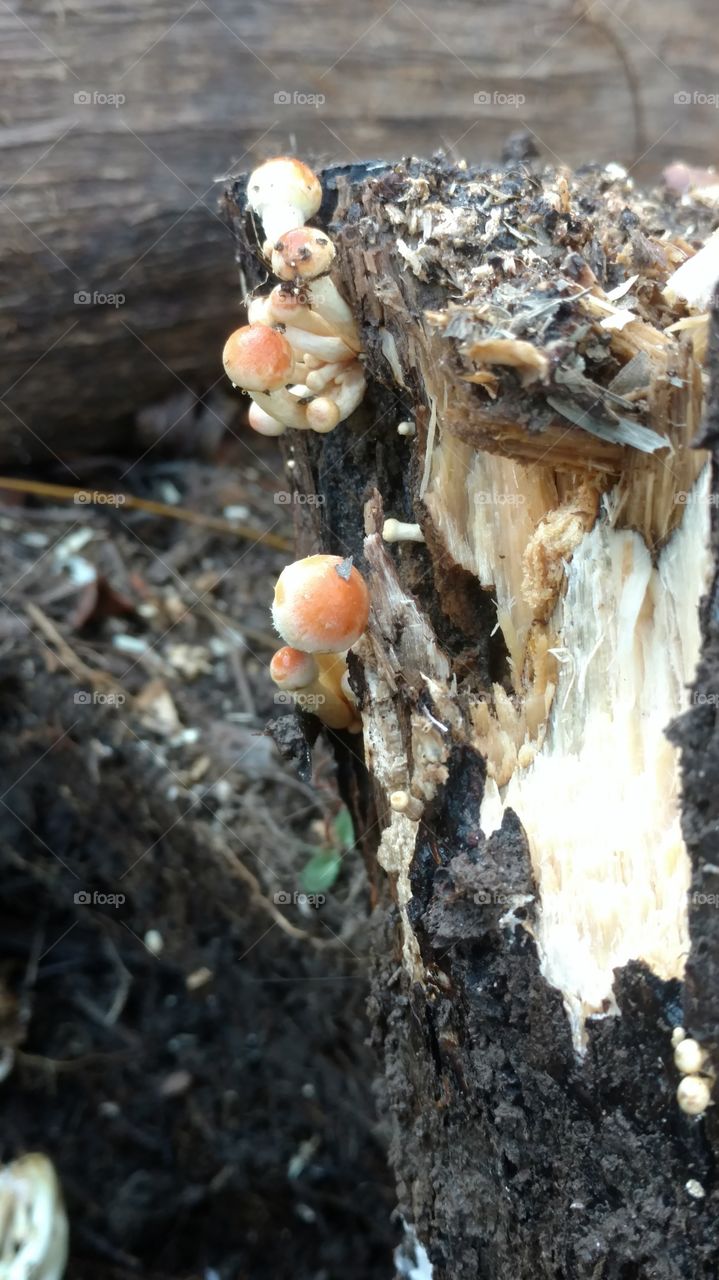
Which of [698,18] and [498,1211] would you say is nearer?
[498,1211]

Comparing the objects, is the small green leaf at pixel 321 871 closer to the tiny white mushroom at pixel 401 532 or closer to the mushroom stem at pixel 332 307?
the tiny white mushroom at pixel 401 532

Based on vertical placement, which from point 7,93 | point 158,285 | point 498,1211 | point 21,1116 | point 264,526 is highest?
point 7,93

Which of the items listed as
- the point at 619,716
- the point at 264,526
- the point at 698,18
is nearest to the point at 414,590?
the point at 619,716

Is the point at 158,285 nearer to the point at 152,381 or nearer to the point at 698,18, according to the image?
the point at 152,381
